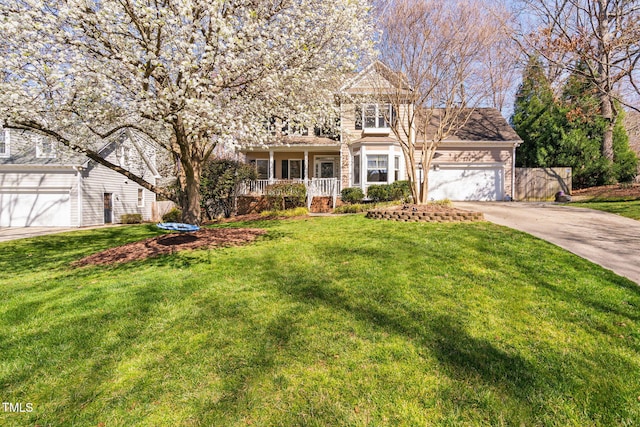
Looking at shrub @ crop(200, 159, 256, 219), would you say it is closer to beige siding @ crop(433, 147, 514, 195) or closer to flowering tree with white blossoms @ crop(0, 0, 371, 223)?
flowering tree with white blossoms @ crop(0, 0, 371, 223)

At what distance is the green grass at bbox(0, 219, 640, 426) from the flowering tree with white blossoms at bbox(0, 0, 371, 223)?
10.4ft

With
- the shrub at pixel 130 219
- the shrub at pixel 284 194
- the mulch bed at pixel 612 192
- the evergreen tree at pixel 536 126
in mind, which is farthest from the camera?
the evergreen tree at pixel 536 126

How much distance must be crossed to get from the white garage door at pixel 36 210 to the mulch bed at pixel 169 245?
1173cm

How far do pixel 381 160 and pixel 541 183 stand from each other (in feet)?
31.5

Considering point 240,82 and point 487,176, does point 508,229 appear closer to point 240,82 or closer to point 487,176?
point 240,82

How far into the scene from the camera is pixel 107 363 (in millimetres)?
3133

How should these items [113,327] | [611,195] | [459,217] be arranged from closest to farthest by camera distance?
[113,327] < [459,217] < [611,195]

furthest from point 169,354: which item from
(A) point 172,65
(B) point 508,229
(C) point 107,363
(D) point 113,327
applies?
(B) point 508,229

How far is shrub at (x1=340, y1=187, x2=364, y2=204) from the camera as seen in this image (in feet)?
52.2

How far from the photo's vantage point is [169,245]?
25.2 ft

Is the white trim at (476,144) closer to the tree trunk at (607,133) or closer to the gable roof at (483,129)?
the gable roof at (483,129)

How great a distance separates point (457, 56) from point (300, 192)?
858 cm

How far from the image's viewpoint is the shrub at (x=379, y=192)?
50.7 feet

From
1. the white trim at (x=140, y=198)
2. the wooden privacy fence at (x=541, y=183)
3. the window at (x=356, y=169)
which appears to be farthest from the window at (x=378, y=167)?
the white trim at (x=140, y=198)
